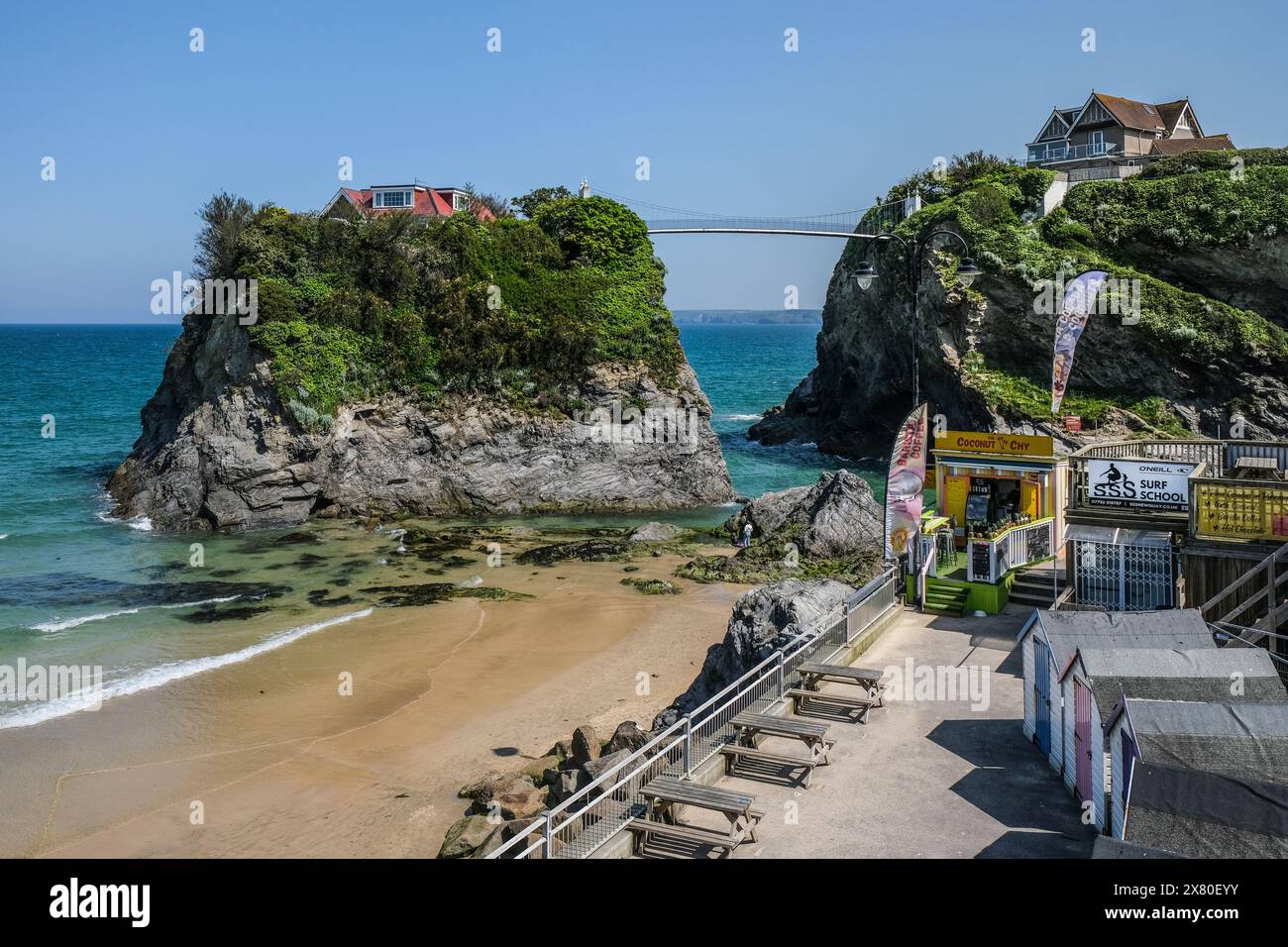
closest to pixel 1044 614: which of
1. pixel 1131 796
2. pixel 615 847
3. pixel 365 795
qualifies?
pixel 1131 796

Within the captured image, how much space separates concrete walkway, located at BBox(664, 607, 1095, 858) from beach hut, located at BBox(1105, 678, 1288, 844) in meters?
1.26

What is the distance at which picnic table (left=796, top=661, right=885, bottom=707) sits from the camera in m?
14.6

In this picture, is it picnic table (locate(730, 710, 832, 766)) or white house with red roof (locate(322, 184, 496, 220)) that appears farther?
white house with red roof (locate(322, 184, 496, 220))

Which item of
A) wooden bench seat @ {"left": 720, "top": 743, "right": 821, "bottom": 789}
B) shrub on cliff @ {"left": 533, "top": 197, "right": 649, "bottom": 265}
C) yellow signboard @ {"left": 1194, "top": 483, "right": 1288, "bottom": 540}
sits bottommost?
wooden bench seat @ {"left": 720, "top": 743, "right": 821, "bottom": 789}

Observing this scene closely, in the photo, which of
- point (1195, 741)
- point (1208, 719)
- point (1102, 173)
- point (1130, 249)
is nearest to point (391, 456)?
point (1130, 249)

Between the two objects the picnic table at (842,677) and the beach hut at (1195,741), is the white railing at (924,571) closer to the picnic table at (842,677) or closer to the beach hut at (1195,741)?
the picnic table at (842,677)

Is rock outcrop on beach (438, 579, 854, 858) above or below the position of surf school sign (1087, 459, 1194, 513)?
below

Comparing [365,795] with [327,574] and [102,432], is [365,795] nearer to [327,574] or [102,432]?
[327,574]

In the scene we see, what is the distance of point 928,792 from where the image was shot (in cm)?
1193

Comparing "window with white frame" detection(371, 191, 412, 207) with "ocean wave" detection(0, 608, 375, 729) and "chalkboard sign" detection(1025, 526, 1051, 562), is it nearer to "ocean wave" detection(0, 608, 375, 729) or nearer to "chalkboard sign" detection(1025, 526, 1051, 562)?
"ocean wave" detection(0, 608, 375, 729)

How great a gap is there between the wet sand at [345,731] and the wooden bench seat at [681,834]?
616cm

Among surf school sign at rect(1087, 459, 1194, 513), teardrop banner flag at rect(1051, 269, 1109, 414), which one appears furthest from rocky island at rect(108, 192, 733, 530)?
surf school sign at rect(1087, 459, 1194, 513)

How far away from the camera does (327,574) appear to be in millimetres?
32625
